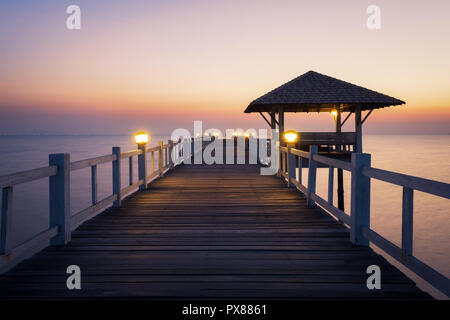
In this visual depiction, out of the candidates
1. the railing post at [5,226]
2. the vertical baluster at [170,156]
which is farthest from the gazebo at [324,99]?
the railing post at [5,226]

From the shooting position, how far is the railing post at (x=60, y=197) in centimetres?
450

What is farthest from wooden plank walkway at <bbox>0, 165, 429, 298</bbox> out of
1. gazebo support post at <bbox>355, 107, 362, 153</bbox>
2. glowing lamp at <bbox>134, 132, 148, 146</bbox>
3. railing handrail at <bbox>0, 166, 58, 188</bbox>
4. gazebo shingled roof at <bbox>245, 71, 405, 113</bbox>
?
gazebo support post at <bbox>355, 107, 362, 153</bbox>

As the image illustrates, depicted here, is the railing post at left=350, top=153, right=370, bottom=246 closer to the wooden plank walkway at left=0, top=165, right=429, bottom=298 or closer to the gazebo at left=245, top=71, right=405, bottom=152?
the wooden plank walkway at left=0, top=165, right=429, bottom=298

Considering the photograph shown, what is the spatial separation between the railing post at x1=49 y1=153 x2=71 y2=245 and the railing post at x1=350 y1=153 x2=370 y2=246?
3.55m

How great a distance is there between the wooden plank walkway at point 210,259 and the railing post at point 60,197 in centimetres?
18

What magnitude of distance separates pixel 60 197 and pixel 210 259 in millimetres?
2043

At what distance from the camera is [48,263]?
388 centimetres

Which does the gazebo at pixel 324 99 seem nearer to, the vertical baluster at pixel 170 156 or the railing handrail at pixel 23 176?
the vertical baluster at pixel 170 156

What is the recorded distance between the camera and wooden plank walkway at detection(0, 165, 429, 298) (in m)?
3.18

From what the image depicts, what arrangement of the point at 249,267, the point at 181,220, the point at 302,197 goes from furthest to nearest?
the point at 302,197 < the point at 181,220 < the point at 249,267

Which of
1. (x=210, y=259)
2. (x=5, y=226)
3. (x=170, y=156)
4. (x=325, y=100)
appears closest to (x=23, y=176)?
(x=5, y=226)
